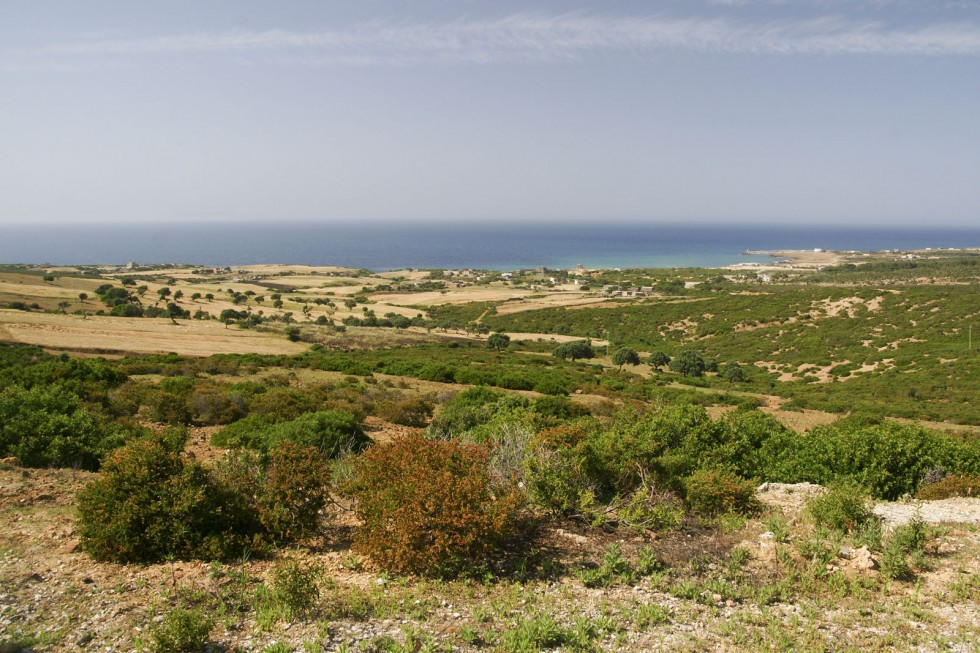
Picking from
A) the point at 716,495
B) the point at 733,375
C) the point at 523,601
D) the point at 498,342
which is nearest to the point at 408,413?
the point at 716,495

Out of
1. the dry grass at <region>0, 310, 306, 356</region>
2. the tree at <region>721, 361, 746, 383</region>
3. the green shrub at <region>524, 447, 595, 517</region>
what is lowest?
the tree at <region>721, 361, 746, 383</region>

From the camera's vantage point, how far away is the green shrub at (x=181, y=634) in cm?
479

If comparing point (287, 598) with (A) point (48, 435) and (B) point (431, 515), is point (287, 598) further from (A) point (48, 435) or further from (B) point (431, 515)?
(A) point (48, 435)

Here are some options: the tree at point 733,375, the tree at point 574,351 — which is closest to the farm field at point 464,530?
the tree at point 733,375

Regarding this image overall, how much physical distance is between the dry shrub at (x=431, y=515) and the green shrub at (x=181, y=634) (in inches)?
77.1

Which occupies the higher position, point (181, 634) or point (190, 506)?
point (190, 506)

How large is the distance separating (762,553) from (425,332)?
57348 mm

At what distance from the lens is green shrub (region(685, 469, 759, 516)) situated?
847 cm

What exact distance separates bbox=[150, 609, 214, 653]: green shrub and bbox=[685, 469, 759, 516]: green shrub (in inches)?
265

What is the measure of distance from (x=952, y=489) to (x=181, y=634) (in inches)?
485

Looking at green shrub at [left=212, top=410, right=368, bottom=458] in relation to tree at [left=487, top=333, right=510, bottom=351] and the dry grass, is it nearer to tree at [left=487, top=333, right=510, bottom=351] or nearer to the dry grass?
the dry grass

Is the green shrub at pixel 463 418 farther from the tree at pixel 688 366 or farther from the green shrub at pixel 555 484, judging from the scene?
the tree at pixel 688 366

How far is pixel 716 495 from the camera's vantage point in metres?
8.44

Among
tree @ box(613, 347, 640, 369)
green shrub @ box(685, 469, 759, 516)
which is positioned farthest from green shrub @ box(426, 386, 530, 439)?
tree @ box(613, 347, 640, 369)
